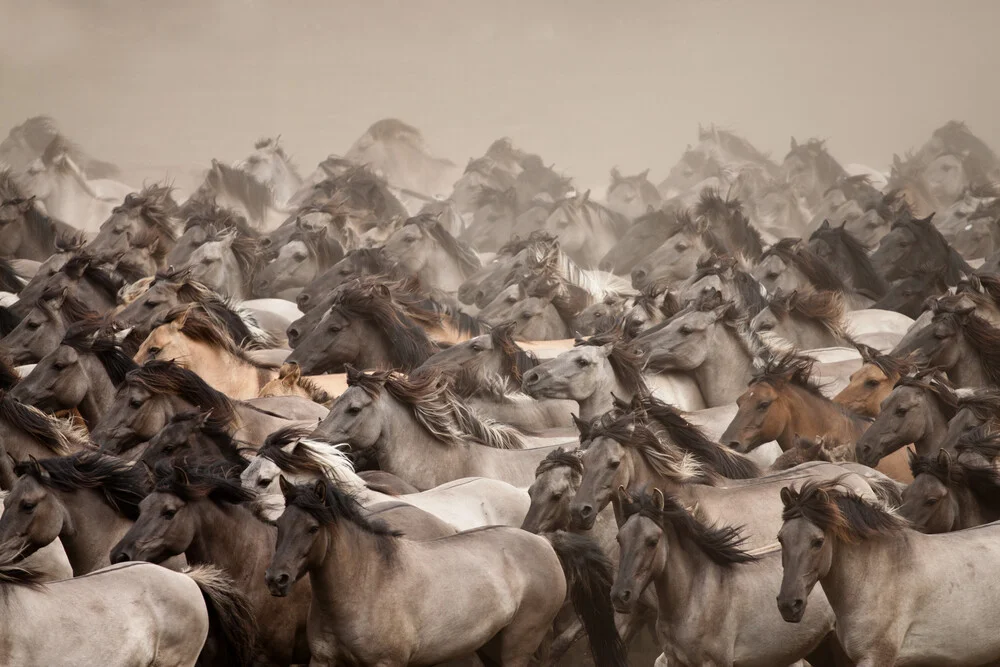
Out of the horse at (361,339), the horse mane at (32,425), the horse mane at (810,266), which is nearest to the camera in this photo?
the horse mane at (32,425)

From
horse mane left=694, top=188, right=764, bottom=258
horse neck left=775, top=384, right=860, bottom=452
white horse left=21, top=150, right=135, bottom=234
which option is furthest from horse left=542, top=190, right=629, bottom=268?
horse neck left=775, top=384, right=860, bottom=452

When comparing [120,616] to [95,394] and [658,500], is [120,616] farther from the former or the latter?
[95,394]

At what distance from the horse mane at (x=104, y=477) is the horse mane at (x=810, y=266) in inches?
225

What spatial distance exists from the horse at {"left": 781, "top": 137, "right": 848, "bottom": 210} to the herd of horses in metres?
7.16

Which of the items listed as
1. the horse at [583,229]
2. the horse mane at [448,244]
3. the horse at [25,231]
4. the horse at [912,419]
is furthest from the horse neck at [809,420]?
the horse at [583,229]

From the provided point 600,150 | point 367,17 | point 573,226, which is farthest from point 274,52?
point 573,226

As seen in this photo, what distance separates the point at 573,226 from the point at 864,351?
743 centimetres

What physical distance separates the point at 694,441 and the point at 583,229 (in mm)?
8776

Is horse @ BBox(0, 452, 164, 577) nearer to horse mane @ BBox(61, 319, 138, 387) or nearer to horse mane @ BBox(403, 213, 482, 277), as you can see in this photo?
horse mane @ BBox(61, 319, 138, 387)

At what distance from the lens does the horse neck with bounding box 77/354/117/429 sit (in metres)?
7.06

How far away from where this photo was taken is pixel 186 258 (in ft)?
35.5

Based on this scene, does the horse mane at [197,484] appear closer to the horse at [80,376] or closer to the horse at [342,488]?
the horse at [342,488]

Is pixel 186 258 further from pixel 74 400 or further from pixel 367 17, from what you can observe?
pixel 367 17

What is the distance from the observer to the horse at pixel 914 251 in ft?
34.2
